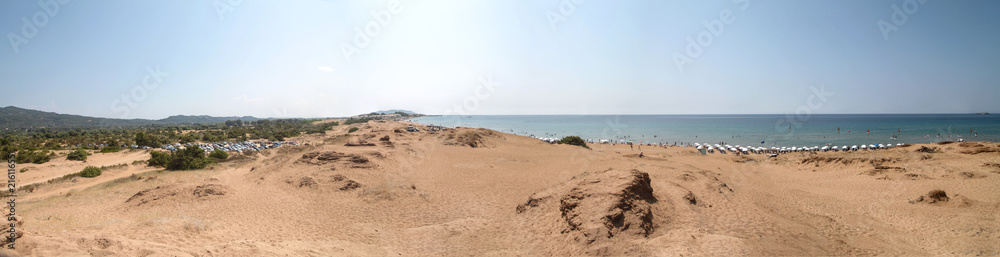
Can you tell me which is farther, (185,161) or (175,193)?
(185,161)

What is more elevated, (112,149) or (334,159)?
(334,159)

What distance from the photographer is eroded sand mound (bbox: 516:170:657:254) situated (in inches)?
386

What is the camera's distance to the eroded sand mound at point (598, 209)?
9.80 meters

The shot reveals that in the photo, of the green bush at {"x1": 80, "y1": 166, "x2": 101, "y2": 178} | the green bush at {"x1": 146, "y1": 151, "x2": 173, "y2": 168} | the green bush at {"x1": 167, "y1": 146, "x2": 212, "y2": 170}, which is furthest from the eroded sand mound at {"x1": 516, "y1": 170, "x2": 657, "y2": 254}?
the green bush at {"x1": 146, "y1": 151, "x2": 173, "y2": 168}

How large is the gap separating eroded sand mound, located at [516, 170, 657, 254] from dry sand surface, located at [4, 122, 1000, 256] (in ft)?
0.16

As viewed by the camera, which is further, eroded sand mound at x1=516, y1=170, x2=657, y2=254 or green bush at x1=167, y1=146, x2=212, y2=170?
green bush at x1=167, y1=146, x2=212, y2=170

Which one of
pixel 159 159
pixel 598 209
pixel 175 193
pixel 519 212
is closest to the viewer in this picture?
pixel 598 209

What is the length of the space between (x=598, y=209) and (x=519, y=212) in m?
4.01

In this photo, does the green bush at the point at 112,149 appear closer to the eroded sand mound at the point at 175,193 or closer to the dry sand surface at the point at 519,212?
the dry sand surface at the point at 519,212

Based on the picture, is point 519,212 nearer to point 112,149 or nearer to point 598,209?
point 598,209

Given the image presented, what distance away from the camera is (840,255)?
8742mm

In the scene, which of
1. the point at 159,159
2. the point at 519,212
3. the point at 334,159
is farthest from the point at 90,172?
the point at 519,212

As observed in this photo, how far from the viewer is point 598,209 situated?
10.6m

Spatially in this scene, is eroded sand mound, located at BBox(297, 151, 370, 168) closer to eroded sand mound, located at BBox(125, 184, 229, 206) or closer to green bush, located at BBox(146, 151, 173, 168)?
eroded sand mound, located at BBox(125, 184, 229, 206)
